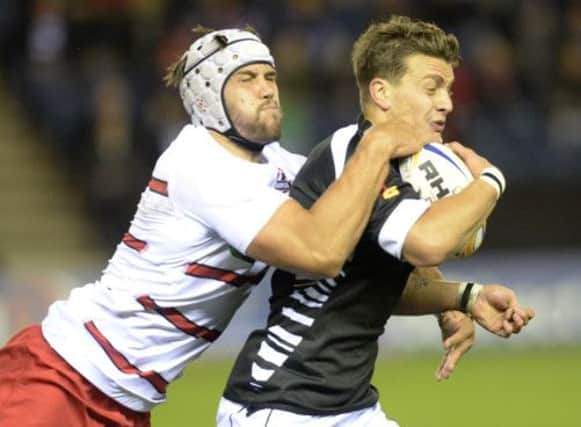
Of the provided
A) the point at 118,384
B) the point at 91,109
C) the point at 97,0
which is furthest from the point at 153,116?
the point at 118,384

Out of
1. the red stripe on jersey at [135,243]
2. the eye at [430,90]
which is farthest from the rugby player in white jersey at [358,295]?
the red stripe on jersey at [135,243]

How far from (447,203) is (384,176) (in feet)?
0.84

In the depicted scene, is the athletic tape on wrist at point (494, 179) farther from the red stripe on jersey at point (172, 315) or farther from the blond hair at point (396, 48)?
the red stripe on jersey at point (172, 315)

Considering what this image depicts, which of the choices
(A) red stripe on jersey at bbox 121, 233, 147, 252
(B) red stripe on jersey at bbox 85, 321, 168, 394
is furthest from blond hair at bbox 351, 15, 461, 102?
(B) red stripe on jersey at bbox 85, 321, 168, 394

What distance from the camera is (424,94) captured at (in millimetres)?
5617

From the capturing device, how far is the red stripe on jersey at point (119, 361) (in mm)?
5941

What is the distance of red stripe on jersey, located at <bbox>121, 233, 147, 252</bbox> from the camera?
593 cm

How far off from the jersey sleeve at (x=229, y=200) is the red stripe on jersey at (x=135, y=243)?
0.33 metres

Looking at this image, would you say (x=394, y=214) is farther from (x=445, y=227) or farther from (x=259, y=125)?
(x=259, y=125)

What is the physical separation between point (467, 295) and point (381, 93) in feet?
2.97

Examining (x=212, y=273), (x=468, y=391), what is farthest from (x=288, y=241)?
(x=468, y=391)

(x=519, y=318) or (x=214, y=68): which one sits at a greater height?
(x=214, y=68)

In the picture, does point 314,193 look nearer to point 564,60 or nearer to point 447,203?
point 447,203

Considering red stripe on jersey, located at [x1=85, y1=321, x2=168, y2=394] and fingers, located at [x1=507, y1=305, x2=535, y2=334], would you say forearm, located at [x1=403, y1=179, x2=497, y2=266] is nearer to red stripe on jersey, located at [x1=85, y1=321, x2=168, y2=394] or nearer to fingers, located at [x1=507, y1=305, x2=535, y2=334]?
fingers, located at [x1=507, y1=305, x2=535, y2=334]
